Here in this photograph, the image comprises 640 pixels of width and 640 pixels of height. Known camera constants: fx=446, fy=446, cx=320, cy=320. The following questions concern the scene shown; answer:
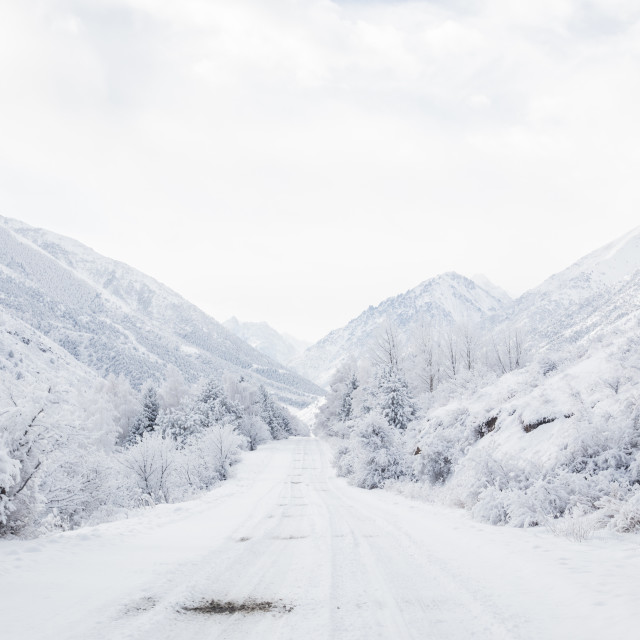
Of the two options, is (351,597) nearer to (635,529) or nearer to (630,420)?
(635,529)

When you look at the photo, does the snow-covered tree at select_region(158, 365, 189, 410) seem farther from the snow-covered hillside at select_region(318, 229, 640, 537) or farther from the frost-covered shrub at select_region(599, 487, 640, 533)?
the frost-covered shrub at select_region(599, 487, 640, 533)

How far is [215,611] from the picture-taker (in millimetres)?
4484

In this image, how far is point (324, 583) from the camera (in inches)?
215

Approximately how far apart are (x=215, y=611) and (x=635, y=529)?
6622 millimetres

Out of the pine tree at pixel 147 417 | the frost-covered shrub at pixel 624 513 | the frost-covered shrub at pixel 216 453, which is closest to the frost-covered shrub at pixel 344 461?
the frost-covered shrub at pixel 216 453

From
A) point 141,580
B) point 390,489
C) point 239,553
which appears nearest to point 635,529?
point 239,553

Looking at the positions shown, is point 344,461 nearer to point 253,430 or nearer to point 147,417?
point 147,417

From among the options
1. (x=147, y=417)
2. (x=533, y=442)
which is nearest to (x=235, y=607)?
(x=533, y=442)

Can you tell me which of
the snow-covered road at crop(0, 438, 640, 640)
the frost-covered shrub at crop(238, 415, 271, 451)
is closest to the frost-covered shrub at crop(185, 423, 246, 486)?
the frost-covered shrub at crop(238, 415, 271, 451)

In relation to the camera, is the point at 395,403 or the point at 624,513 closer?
the point at 624,513

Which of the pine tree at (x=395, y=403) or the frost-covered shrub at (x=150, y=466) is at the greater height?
the pine tree at (x=395, y=403)

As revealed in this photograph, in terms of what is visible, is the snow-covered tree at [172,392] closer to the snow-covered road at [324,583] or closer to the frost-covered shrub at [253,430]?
the frost-covered shrub at [253,430]

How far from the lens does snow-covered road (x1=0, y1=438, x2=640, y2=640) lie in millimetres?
3973

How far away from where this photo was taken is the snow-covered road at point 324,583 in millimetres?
3973
